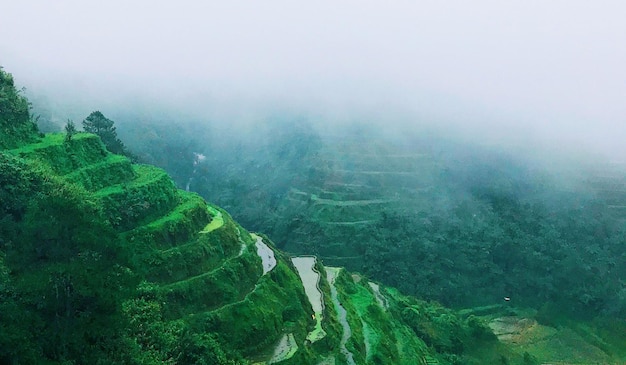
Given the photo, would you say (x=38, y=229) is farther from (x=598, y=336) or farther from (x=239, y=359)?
(x=598, y=336)

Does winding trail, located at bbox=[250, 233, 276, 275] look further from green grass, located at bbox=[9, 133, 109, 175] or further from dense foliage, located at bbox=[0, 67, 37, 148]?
dense foliage, located at bbox=[0, 67, 37, 148]

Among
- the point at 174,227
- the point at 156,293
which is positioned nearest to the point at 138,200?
the point at 174,227

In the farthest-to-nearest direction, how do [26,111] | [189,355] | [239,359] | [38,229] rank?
[26,111]
[239,359]
[189,355]
[38,229]

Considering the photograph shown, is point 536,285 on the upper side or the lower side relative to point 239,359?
lower

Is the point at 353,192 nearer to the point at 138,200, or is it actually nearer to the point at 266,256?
the point at 266,256

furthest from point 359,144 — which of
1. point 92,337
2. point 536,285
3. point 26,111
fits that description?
point 92,337
